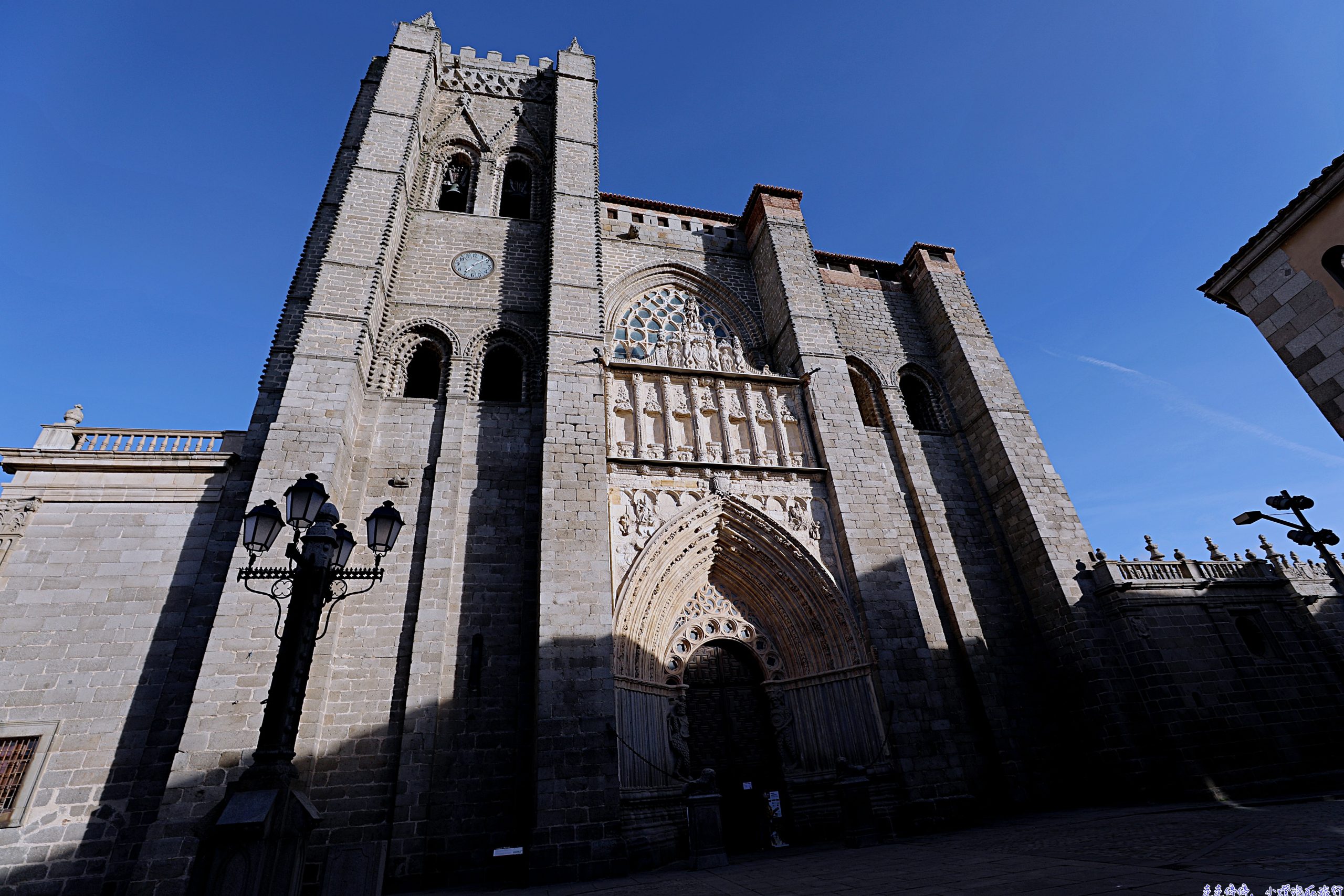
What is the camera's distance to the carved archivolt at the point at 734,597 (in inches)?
381

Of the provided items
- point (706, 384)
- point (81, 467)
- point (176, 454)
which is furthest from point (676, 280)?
point (81, 467)

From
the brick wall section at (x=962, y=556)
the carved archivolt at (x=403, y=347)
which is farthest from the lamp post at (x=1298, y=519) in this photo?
the carved archivolt at (x=403, y=347)

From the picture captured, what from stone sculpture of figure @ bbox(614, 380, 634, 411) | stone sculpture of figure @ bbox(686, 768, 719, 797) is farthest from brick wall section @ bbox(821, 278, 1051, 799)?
stone sculpture of figure @ bbox(614, 380, 634, 411)

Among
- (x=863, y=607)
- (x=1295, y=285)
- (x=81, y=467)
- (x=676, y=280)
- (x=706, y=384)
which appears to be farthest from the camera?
(x=676, y=280)

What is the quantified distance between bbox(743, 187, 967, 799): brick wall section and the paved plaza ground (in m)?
1.25

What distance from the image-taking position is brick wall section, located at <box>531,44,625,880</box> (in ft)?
23.7

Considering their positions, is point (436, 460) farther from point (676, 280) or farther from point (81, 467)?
point (676, 280)

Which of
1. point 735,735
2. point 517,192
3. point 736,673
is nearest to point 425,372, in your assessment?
point 517,192

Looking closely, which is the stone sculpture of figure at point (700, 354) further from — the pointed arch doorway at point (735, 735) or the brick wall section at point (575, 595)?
the pointed arch doorway at point (735, 735)

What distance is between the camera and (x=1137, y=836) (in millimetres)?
6070

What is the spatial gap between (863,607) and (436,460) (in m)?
7.36

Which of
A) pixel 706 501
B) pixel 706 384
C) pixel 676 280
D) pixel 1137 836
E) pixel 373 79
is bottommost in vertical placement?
pixel 1137 836

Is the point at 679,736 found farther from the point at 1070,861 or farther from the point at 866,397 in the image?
the point at 866,397

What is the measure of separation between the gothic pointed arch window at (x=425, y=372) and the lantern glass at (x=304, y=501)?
7.19 meters
